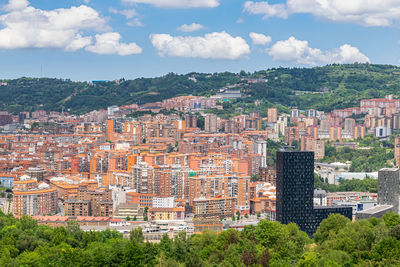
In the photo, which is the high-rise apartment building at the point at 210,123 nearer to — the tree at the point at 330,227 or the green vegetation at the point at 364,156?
the green vegetation at the point at 364,156

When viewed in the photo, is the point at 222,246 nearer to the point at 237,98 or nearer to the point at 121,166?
the point at 121,166

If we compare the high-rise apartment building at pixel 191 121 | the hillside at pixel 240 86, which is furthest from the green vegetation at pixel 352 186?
the hillside at pixel 240 86

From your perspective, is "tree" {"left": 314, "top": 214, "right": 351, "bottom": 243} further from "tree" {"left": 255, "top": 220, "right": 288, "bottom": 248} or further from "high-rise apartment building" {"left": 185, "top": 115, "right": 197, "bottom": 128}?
"high-rise apartment building" {"left": 185, "top": 115, "right": 197, "bottom": 128}

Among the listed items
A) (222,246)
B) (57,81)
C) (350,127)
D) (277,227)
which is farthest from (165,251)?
(57,81)

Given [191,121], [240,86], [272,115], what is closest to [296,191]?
[191,121]

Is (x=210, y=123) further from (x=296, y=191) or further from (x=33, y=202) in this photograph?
(x=296, y=191)

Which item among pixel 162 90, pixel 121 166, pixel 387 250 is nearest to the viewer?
pixel 387 250

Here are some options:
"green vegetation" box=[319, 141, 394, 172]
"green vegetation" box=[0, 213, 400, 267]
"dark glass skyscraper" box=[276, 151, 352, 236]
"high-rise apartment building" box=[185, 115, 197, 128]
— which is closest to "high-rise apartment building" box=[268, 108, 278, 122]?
"high-rise apartment building" box=[185, 115, 197, 128]

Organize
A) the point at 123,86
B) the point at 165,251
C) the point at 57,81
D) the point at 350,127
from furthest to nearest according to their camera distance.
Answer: the point at 57,81 → the point at 123,86 → the point at 350,127 → the point at 165,251
